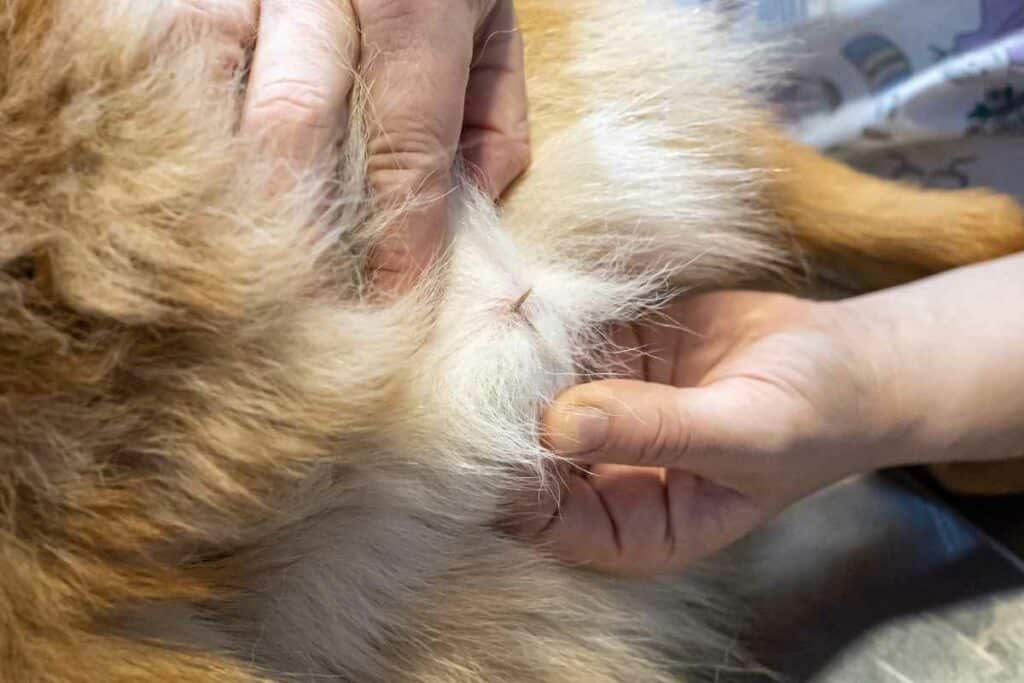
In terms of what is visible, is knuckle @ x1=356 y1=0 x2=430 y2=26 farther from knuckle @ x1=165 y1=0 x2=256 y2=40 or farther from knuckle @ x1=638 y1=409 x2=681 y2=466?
knuckle @ x1=638 y1=409 x2=681 y2=466

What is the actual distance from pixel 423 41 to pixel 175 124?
0.21m

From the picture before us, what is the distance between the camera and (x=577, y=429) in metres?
0.70

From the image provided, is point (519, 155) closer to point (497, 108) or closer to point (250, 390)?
point (497, 108)

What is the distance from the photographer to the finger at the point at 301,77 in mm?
667

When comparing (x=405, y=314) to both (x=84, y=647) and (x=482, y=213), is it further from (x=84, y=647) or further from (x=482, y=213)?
(x=84, y=647)

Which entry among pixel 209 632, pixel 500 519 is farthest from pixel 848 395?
pixel 209 632

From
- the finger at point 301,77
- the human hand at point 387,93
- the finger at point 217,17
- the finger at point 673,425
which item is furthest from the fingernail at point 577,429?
the finger at point 217,17

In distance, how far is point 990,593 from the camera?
0.94m

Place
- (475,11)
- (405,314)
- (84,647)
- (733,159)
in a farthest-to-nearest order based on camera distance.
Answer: (733,159) < (475,11) < (405,314) < (84,647)

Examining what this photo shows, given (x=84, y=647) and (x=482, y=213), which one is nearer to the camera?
(x=84, y=647)

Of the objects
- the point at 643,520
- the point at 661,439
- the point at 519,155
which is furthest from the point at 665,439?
the point at 519,155

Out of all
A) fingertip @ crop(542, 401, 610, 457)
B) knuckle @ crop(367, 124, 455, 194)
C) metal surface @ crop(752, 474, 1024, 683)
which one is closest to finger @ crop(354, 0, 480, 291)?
knuckle @ crop(367, 124, 455, 194)

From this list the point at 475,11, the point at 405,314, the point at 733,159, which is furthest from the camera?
the point at 733,159

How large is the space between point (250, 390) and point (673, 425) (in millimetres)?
312
